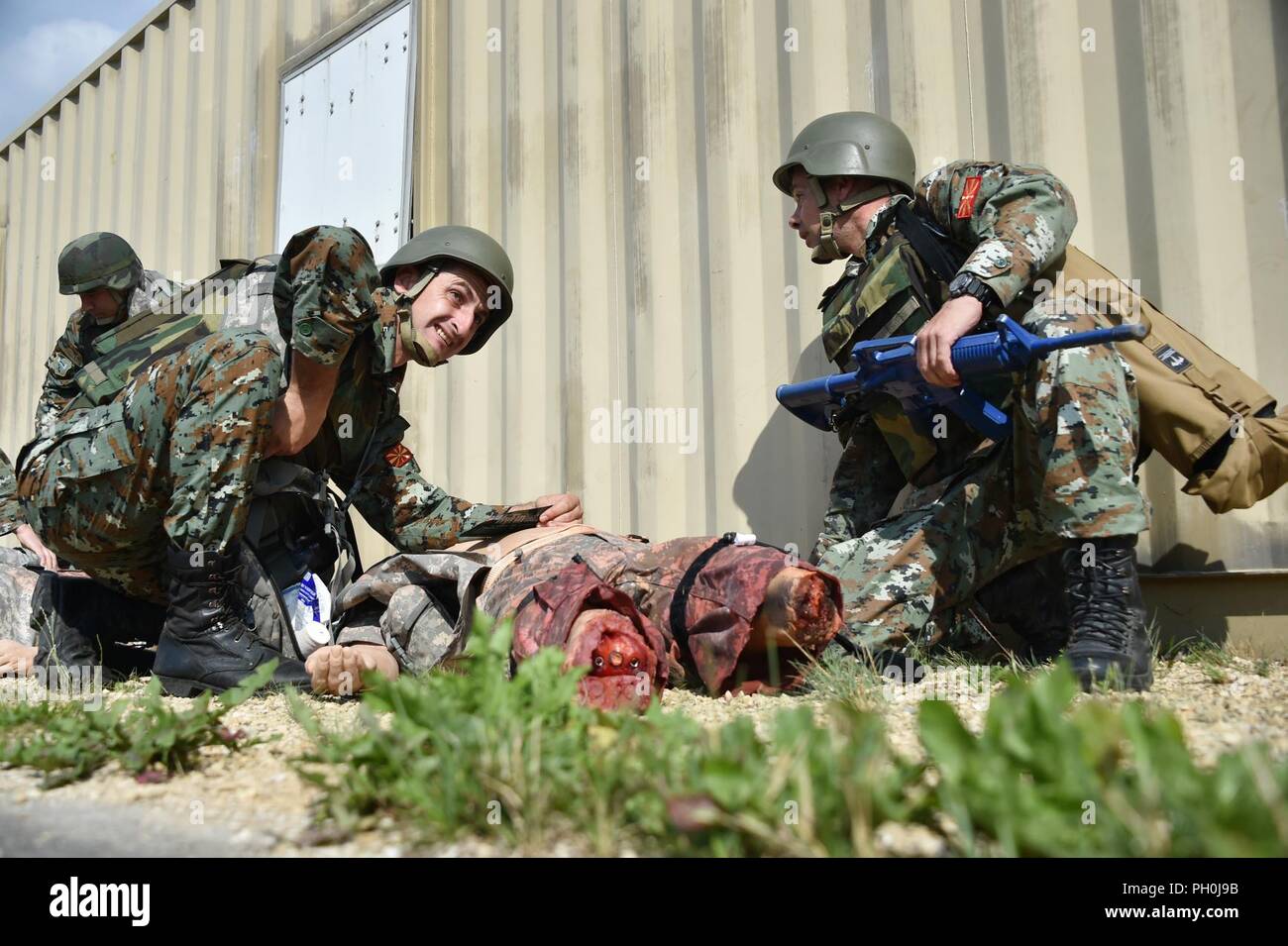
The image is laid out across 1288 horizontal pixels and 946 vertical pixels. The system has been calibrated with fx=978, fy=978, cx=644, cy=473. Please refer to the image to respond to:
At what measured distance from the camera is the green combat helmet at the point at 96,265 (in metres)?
3.60

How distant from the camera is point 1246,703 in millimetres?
1589

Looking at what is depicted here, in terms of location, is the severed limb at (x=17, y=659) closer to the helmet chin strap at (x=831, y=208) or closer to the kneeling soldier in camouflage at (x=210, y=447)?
the kneeling soldier in camouflage at (x=210, y=447)

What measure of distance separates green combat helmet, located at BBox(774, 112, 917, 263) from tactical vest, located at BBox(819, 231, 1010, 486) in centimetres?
15

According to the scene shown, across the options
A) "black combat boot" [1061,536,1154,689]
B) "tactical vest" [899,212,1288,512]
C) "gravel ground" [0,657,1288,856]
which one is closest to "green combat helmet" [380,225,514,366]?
"gravel ground" [0,657,1288,856]

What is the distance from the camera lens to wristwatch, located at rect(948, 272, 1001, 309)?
2033 mm

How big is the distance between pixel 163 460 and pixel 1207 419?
2339mm

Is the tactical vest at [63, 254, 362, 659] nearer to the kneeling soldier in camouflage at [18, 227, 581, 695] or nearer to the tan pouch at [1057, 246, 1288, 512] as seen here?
the kneeling soldier in camouflage at [18, 227, 581, 695]

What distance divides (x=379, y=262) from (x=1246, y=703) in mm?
3646

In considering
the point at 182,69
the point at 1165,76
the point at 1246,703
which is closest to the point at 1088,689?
the point at 1246,703

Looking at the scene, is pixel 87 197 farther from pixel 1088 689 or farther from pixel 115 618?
pixel 1088 689

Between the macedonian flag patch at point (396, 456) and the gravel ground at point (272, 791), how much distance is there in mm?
1084

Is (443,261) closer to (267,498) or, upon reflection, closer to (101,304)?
(267,498)

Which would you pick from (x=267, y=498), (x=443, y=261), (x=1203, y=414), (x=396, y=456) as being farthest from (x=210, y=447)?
(x=1203, y=414)

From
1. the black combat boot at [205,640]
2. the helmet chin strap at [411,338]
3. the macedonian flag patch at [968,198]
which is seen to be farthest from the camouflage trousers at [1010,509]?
the black combat boot at [205,640]
